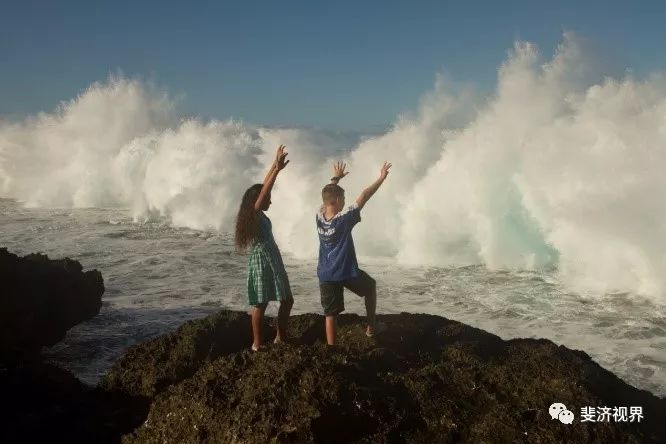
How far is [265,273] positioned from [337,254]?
2.01 ft

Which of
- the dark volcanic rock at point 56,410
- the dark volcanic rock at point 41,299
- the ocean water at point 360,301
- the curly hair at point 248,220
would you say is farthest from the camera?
the ocean water at point 360,301

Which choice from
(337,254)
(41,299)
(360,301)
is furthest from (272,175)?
(360,301)

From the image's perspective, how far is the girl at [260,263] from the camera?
4191mm

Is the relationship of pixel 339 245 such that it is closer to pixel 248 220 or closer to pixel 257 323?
pixel 248 220

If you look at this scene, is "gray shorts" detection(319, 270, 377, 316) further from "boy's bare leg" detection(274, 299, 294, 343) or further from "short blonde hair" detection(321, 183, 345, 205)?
"short blonde hair" detection(321, 183, 345, 205)

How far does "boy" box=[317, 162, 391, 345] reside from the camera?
4.22m

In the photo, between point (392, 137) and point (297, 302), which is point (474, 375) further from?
point (392, 137)

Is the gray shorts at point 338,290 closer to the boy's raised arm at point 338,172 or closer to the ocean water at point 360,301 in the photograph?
the boy's raised arm at point 338,172

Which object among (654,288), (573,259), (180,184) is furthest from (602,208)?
(180,184)

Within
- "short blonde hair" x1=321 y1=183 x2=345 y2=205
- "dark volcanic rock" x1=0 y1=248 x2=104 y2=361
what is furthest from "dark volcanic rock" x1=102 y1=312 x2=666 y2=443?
"dark volcanic rock" x1=0 y1=248 x2=104 y2=361

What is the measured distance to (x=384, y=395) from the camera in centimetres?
327

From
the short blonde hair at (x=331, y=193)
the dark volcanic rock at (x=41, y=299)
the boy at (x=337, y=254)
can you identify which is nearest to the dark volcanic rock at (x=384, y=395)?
the boy at (x=337, y=254)

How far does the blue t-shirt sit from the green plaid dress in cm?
36

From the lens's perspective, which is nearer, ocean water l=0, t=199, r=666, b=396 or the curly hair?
the curly hair
